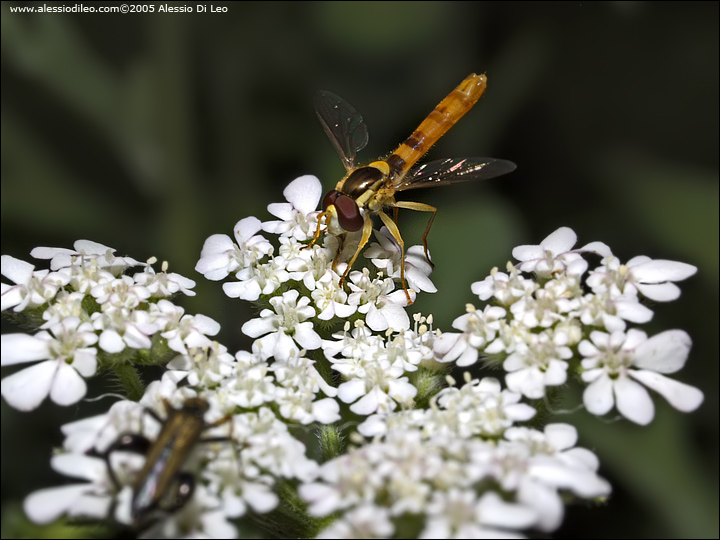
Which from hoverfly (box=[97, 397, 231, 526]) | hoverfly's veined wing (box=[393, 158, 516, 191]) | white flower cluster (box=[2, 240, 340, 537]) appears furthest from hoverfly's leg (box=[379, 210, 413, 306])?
hoverfly (box=[97, 397, 231, 526])

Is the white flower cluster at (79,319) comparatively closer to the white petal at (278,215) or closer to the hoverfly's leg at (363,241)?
the white petal at (278,215)

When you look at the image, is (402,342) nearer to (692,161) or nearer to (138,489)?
(138,489)

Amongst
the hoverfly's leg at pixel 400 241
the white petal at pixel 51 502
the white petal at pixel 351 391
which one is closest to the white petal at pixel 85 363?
the white petal at pixel 51 502

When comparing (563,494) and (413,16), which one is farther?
(413,16)

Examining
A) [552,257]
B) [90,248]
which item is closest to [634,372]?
[552,257]

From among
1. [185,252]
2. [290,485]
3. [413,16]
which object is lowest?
[290,485]

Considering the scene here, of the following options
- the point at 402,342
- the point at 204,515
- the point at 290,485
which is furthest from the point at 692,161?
the point at 204,515

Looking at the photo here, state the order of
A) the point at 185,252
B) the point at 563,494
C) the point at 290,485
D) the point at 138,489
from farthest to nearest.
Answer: the point at 185,252, the point at 290,485, the point at 563,494, the point at 138,489

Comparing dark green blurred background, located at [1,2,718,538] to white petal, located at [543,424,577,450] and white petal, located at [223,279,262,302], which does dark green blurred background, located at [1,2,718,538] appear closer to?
white petal, located at [223,279,262,302]
